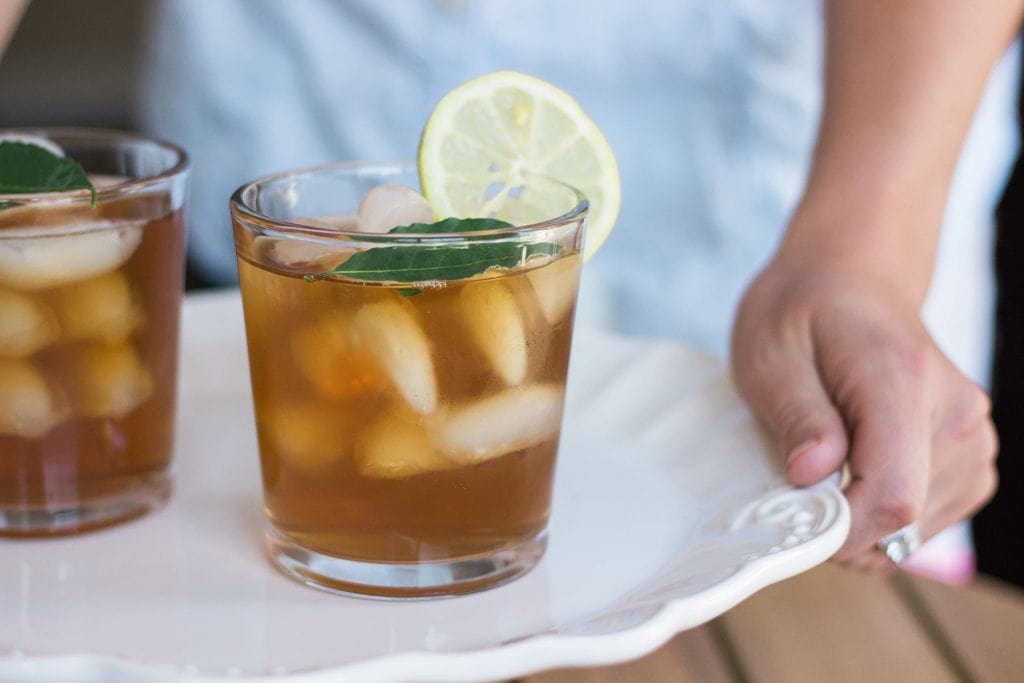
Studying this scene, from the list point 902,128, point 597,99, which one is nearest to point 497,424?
point 902,128

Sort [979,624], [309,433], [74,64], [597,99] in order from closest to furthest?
[309,433], [979,624], [597,99], [74,64]

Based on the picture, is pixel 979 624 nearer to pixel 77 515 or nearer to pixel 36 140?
pixel 77 515

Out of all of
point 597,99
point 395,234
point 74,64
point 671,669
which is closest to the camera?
point 395,234

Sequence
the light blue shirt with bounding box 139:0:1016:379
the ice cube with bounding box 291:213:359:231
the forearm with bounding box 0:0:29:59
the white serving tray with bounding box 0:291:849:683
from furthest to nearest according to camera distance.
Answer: the light blue shirt with bounding box 139:0:1016:379 → the forearm with bounding box 0:0:29:59 → the ice cube with bounding box 291:213:359:231 → the white serving tray with bounding box 0:291:849:683

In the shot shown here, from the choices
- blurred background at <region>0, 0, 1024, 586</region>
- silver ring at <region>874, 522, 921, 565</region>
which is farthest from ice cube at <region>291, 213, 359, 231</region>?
blurred background at <region>0, 0, 1024, 586</region>

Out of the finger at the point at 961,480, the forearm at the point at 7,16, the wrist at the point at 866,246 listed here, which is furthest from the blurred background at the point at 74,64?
the finger at the point at 961,480

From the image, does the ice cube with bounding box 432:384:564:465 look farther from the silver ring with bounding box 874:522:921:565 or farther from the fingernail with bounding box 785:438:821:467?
the silver ring with bounding box 874:522:921:565
